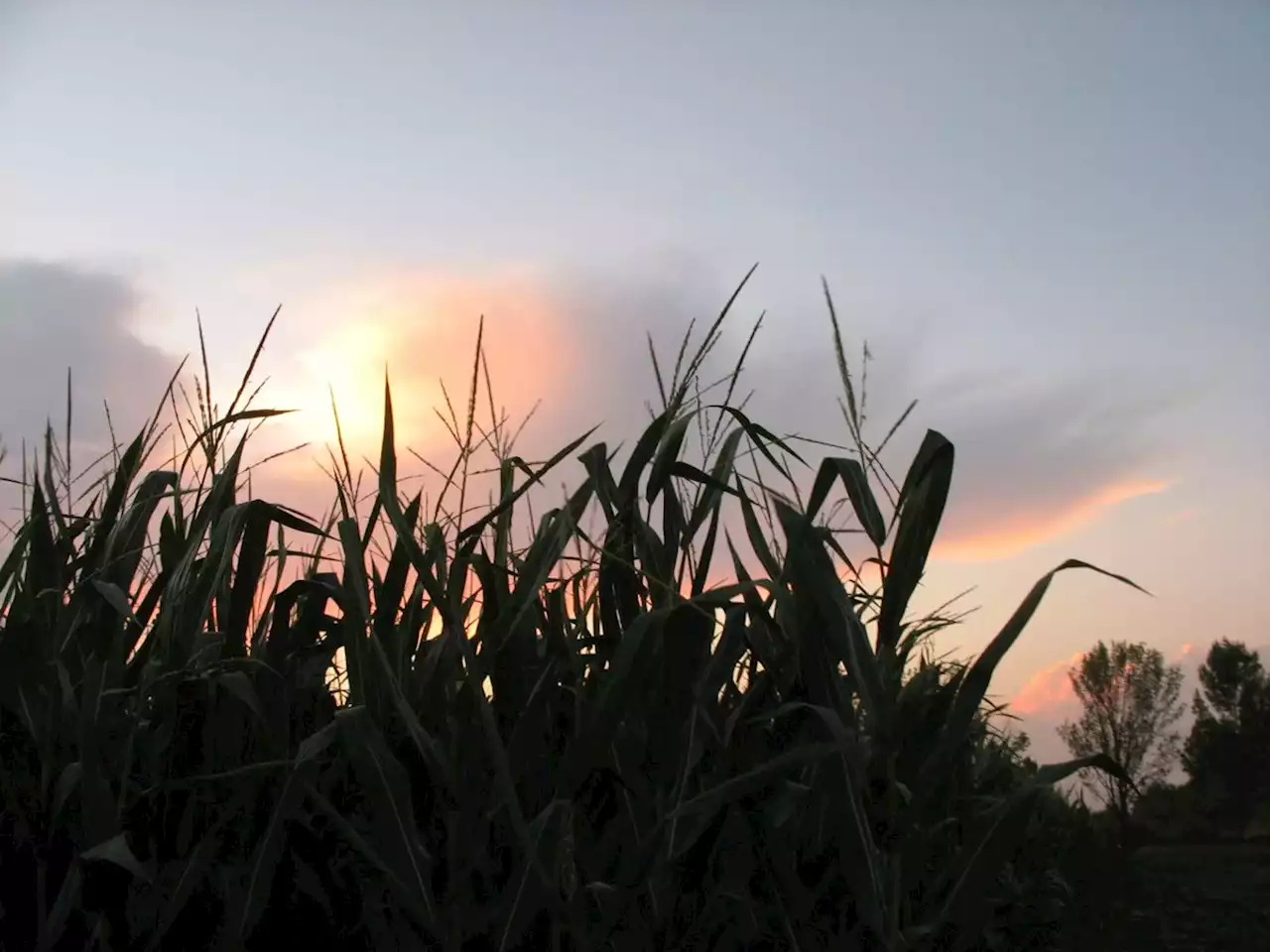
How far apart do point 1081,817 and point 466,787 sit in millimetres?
3101

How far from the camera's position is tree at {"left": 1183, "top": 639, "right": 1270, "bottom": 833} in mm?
23422

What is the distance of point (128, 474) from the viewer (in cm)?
186

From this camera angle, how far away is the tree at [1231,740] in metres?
23.4

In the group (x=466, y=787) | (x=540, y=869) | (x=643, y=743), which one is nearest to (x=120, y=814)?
(x=466, y=787)

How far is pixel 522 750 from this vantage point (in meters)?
1.36

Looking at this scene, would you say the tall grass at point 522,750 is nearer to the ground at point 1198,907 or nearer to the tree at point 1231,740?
the ground at point 1198,907

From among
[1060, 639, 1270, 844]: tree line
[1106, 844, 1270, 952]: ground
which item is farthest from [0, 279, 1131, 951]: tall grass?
[1060, 639, 1270, 844]: tree line

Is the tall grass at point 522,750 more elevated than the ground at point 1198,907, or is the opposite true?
the tall grass at point 522,750

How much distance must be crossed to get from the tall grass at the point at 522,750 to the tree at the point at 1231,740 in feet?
77.3

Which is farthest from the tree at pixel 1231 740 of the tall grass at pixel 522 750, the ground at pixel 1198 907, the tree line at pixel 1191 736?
the tall grass at pixel 522 750

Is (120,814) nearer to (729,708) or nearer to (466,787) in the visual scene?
(466,787)

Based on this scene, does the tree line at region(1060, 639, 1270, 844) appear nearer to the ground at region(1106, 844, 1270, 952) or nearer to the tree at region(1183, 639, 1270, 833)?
the tree at region(1183, 639, 1270, 833)

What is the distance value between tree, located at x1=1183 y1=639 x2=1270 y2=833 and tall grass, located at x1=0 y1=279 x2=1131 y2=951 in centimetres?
2355

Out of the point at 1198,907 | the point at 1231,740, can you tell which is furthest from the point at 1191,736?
the point at 1198,907
